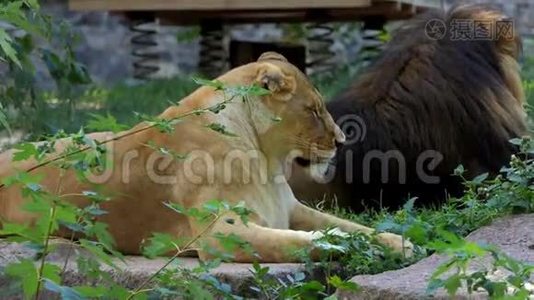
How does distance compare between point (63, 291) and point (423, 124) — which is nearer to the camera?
point (63, 291)

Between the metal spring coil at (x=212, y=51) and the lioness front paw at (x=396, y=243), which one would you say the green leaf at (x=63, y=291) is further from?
the metal spring coil at (x=212, y=51)

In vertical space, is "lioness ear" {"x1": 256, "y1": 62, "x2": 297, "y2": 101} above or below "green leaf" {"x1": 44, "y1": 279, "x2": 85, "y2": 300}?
above

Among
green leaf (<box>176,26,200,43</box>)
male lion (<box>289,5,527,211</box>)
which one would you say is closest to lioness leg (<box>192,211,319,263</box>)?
male lion (<box>289,5,527,211</box>)

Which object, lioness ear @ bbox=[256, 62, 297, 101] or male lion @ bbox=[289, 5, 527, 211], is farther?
male lion @ bbox=[289, 5, 527, 211]

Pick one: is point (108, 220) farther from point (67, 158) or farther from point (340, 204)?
point (340, 204)

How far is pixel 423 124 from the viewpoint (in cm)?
498

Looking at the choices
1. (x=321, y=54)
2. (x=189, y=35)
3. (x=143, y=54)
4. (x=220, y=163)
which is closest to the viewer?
(x=220, y=163)

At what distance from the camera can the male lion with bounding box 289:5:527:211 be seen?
16.1 feet

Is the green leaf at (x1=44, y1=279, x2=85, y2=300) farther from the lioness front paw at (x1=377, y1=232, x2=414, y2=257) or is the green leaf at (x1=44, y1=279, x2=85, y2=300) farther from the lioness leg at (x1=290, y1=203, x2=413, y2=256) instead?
the lioness leg at (x1=290, y1=203, x2=413, y2=256)

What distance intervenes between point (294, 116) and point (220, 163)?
0.91 feet

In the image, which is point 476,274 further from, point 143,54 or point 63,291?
point 143,54

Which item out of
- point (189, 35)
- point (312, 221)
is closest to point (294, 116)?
point (312, 221)

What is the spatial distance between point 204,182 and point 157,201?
0.51 feet

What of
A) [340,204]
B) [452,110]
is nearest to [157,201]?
[340,204]
